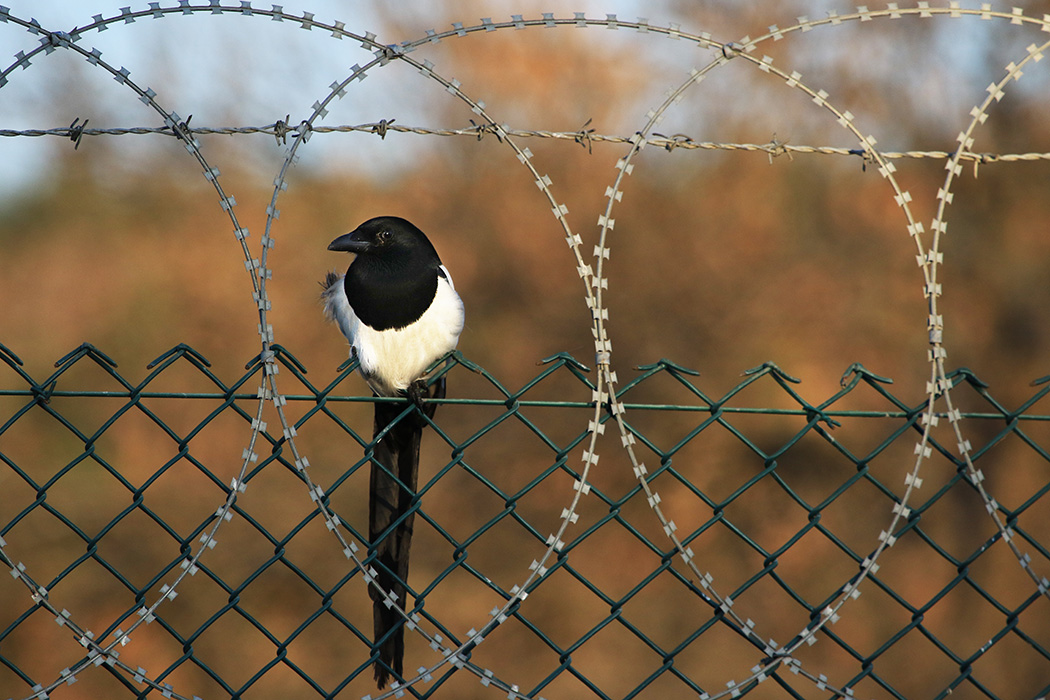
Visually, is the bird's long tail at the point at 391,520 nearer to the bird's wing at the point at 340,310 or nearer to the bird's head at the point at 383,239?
the bird's wing at the point at 340,310

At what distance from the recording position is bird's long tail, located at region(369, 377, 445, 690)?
2.32 m

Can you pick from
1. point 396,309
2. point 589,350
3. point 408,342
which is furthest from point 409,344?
point 589,350

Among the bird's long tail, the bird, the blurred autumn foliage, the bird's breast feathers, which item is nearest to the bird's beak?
the bird

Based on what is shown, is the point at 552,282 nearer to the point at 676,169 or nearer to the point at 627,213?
the point at 627,213

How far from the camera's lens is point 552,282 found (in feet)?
30.2

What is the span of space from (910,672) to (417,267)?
702 centimetres

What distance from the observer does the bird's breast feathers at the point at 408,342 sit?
310 centimetres

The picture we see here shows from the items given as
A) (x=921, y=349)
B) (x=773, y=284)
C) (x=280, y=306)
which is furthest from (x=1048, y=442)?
(x=280, y=306)

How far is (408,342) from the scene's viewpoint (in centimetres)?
310

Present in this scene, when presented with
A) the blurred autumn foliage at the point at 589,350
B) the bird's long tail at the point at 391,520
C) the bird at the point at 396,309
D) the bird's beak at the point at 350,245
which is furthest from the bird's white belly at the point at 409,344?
the blurred autumn foliage at the point at 589,350

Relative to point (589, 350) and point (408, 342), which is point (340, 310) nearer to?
point (408, 342)

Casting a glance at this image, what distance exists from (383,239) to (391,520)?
3.32 feet

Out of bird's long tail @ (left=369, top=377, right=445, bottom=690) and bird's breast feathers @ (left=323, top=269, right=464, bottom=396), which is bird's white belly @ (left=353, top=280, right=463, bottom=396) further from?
bird's long tail @ (left=369, top=377, right=445, bottom=690)

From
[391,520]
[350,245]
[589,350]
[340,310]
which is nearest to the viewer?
[391,520]
